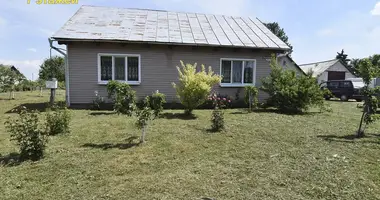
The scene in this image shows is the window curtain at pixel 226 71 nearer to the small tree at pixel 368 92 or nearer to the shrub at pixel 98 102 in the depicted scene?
the shrub at pixel 98 102

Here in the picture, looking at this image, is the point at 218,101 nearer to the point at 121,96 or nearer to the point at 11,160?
the point at 121,96

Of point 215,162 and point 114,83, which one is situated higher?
point 114,83

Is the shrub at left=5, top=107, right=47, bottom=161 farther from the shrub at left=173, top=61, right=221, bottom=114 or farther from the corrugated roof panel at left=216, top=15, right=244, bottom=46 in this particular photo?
the corrugated roof panel at left=216, top=15, right=244, bottom=46

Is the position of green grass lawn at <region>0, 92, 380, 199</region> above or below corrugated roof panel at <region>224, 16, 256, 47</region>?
below

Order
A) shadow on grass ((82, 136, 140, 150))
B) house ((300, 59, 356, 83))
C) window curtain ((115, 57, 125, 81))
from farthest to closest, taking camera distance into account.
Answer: house ((300, 59, 356, 83)) → window curtain ((115, 57, 125, 81)) → shadow on grass ((82, 136, 140, 150))

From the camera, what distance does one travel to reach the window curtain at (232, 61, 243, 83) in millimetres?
11570

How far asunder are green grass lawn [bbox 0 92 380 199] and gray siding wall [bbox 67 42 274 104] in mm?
4448

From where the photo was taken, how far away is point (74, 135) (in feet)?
18.3

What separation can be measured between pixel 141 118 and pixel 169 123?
2056 mm

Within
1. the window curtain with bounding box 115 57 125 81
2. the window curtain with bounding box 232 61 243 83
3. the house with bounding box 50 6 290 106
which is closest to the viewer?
the house with bounding box 50 6 290 106

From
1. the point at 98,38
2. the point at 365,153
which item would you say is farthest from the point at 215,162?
the point at 98,38

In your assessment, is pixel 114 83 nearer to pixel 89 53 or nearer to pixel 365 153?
pixel 89 53

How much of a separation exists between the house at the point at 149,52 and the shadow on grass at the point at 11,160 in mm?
6294

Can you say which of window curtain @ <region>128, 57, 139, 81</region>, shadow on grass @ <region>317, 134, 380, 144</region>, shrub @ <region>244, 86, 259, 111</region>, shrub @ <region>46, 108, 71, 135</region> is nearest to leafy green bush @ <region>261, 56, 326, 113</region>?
shrub @ <region>244, 86, 259, 111</region>
